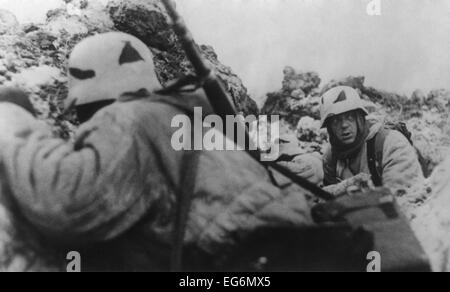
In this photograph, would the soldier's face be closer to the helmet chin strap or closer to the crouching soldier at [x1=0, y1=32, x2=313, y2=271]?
the crouching soldier at [x1=0, y1=32, x2=313, y2=271]

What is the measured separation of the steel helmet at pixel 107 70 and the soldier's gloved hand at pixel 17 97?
26 cm

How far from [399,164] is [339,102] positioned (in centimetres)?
64

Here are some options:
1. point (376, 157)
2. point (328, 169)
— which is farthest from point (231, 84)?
point (376, 157)

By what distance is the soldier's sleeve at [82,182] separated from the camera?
4.61 meters

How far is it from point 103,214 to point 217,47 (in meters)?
1.62

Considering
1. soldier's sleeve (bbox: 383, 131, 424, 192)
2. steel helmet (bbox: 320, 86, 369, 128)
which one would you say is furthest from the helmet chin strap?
soldier's sleeve (bbox: 383, 131, 424, 192)

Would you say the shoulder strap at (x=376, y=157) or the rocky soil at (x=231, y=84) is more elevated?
the rocky soil at (x=231, y=84)

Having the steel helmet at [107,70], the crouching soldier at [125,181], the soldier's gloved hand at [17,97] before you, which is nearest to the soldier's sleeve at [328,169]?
the crouching soldier at [125,181]

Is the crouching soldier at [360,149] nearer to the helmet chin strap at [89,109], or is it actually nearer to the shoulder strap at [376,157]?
the shoulder strap at [376,157]

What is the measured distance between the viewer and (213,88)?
4.98 meters

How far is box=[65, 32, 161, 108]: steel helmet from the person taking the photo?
4.85 meters

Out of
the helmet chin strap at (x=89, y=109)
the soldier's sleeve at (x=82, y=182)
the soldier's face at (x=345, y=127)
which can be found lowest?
the soldier's sleeve at (x=82, y=182)
